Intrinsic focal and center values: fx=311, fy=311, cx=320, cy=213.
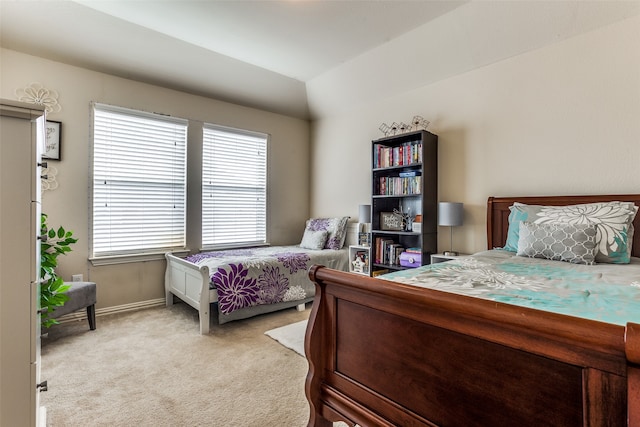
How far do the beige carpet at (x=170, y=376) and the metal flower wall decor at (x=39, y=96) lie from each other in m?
2.06

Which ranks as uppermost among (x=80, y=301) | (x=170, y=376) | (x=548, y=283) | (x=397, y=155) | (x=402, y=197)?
(x=397, y=155)

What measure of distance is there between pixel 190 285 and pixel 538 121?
352 centimetres

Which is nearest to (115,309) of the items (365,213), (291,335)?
(291,335)

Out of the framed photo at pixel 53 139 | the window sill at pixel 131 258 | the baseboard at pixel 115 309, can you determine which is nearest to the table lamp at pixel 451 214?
the window sill at pixel 131 258

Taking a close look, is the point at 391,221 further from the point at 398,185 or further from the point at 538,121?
the point at 538,121

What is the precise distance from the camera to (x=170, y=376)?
2023 millimetres

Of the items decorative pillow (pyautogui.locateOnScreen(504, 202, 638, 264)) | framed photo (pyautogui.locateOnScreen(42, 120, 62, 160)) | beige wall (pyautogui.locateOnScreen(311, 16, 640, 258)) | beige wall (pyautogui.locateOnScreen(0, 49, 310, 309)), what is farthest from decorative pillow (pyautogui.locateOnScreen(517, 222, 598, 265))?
framed photo (pyautogui.locateOnScreen(42, 120, 62, 160))

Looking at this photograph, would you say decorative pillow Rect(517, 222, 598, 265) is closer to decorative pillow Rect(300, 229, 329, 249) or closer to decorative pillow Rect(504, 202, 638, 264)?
decorative pillow Rect(504, 202, 638, 264)

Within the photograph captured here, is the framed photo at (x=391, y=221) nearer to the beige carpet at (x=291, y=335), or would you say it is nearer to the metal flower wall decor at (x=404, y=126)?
the metal flower wall decor at (x=404, y=126)

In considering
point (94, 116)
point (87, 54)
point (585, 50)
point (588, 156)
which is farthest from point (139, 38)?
point (588, 156)

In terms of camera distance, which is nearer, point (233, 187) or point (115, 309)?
point (115, 309)

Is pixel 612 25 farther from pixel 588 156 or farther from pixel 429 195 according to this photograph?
pixel 429 195

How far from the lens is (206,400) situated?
177cm

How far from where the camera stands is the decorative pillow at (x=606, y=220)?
2.01m
